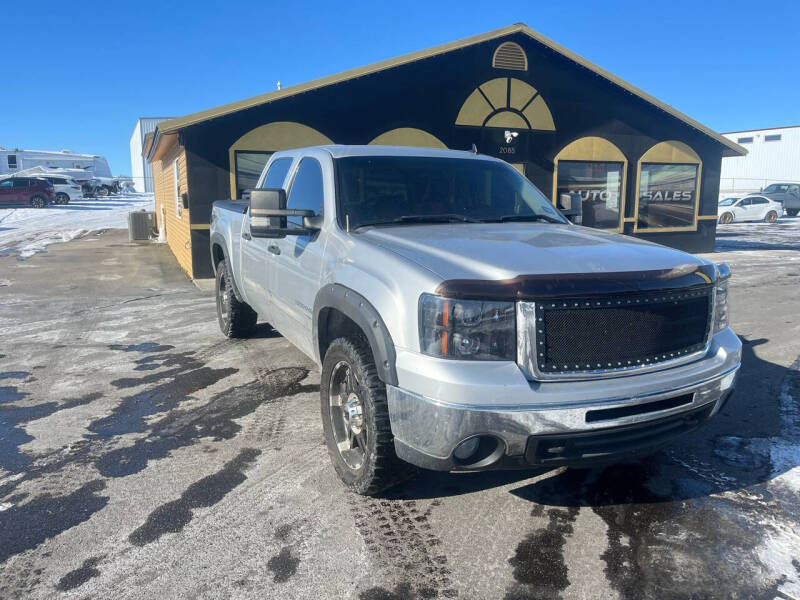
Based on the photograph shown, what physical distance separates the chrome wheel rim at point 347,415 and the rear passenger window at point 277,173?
2.13 meters

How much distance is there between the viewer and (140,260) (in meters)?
15.2

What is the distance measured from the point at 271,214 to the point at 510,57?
39.8 ft

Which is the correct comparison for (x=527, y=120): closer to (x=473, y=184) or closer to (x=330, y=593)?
(x=473, y=184)

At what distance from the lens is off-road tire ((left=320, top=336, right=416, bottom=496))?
10.1 ft

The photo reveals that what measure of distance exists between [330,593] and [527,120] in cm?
1376

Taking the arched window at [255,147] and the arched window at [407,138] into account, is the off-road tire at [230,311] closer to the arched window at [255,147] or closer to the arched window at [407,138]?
the arched window at [255,147]

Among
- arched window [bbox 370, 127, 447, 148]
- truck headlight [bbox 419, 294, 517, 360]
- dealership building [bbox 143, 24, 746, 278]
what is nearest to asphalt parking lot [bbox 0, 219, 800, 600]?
truck headlight [bbox 419, 294, 517, 360]

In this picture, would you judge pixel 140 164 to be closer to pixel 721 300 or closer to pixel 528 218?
pixel 528 218

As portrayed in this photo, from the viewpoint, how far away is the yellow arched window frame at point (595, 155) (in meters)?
15.4

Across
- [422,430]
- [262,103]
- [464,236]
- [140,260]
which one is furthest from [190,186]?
[422,430]

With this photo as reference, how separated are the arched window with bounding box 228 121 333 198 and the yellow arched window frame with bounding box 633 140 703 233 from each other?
8981mm

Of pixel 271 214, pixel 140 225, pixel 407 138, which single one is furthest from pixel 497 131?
pixel 140 225

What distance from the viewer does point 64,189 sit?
41281 mm

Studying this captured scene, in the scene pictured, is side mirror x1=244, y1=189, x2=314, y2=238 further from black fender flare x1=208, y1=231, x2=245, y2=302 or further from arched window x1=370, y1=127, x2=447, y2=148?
arched window x1=370, y1=127, x2=447, y2=148
